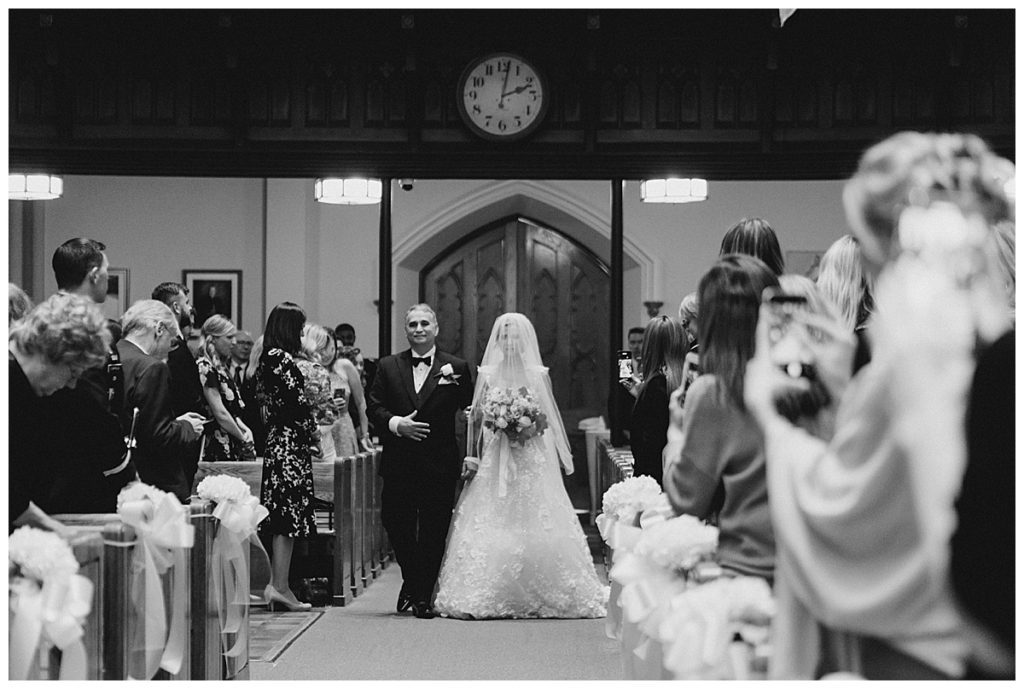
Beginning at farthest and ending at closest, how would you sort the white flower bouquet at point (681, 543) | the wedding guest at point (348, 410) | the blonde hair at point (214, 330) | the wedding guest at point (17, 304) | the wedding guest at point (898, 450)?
the wedding guest at point (348, 410)
the blonde hair at point (214, 330)
the wedding guest at point (17, 304)
the white flower bouquet at point (681, 543)
the wedding guest at point (898, 450)

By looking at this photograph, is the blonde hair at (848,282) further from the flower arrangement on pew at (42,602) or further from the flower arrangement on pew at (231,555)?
the flower arrangement on pew at (231,555)

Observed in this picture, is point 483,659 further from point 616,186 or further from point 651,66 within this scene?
point 616,186

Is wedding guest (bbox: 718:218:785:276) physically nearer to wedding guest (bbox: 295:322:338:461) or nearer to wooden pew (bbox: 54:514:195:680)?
wooden pew (bbox: 54:514:195:680)

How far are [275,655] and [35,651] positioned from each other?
296 centimetres

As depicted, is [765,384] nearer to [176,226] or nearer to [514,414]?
[514,414]

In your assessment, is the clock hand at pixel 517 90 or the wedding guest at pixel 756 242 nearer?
the wedding guest at pixel 756 242

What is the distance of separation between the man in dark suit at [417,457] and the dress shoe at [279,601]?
564mm

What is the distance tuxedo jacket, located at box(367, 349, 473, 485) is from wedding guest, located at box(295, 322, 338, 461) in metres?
0.30

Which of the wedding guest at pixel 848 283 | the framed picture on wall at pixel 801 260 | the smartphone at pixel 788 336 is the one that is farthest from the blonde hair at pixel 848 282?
the framed picture on wall at pixel 801 260

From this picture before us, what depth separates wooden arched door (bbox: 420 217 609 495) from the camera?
1535 centimetres

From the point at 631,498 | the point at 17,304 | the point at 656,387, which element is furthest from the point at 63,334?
the point at 656,387

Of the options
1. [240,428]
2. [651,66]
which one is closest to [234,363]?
[240,428]

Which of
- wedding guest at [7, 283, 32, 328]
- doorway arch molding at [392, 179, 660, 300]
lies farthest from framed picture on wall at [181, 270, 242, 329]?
wedding guest at [7, 283, 32, 328]

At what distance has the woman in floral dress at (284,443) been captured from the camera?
714cm
